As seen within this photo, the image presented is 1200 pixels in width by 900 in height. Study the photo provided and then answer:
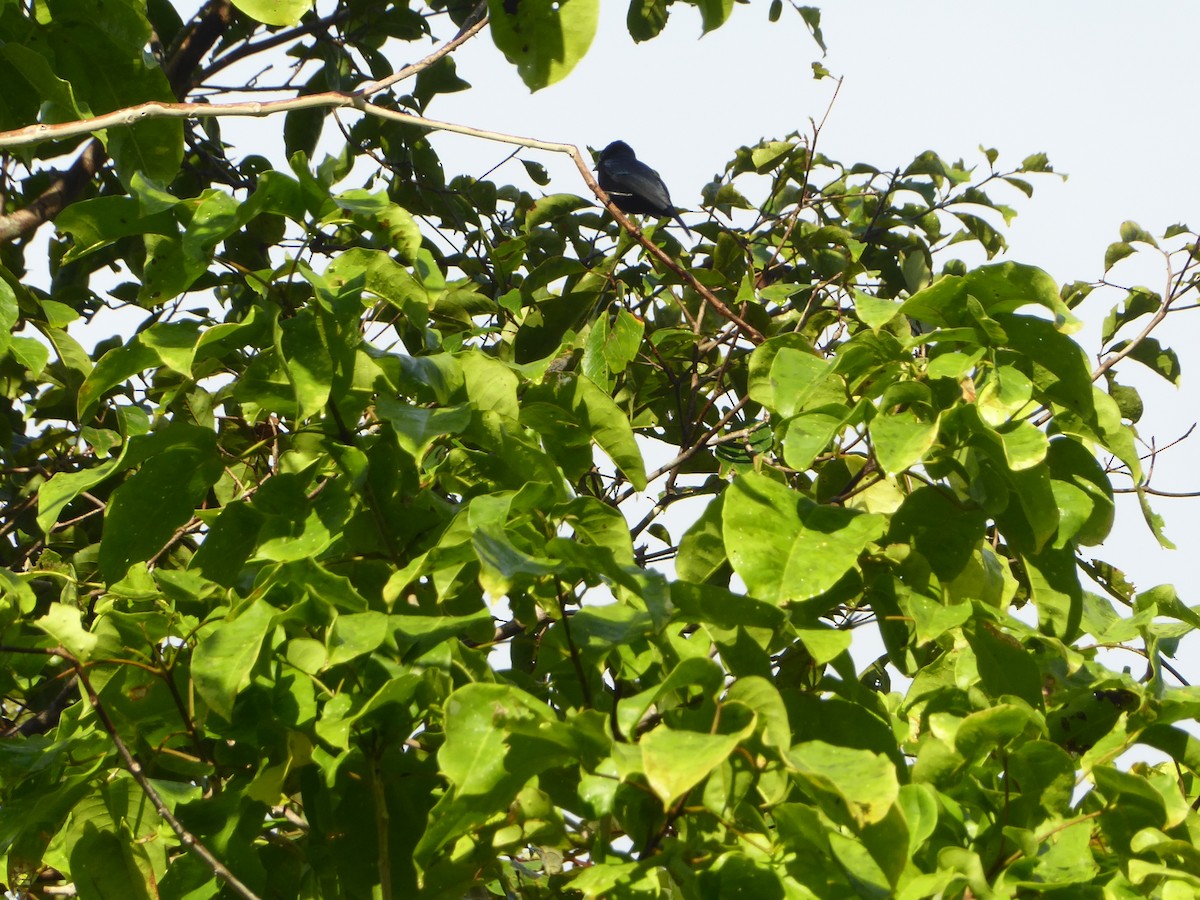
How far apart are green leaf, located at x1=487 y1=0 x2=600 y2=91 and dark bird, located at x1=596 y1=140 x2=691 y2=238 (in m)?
2.16

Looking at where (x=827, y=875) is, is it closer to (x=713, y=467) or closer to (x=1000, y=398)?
(x=1000, y=398)

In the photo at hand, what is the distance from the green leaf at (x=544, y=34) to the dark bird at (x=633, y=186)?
84.9 inches

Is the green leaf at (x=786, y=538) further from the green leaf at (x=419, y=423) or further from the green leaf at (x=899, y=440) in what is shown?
the green leaf at (x=419, y=423)

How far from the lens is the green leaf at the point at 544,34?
1.72 meters

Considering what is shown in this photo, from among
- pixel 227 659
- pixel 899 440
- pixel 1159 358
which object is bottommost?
pixel 227 659

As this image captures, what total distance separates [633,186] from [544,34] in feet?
7.42

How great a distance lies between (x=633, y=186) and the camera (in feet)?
13.0

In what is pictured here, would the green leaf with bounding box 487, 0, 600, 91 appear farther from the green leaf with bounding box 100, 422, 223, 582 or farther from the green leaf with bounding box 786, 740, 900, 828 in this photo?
the green leaf with bounding box 786, 740, 900, 828

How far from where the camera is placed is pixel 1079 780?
1.23 meters

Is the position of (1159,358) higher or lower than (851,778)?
higher

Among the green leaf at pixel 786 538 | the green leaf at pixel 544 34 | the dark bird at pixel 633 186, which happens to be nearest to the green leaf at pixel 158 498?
the green leaf at pixel 786 538

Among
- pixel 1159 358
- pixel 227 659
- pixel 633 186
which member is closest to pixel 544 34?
pixel 227 659

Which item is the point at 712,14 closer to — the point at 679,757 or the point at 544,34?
the point at 544,34

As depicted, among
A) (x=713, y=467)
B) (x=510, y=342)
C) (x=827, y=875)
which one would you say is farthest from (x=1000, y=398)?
(x=510, y=342)
